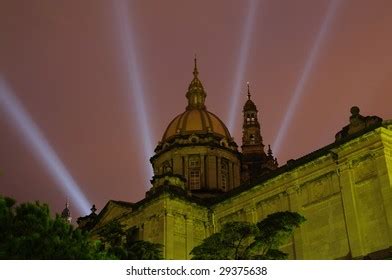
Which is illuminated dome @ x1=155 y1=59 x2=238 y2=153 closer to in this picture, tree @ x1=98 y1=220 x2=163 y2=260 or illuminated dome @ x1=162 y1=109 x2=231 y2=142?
illuminated dome @ x1=162 y1=109 x2=231 y2=142

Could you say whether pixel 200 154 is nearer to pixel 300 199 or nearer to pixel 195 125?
pixel 195 125

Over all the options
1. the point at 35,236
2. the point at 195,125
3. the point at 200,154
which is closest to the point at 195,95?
the point at 195,125

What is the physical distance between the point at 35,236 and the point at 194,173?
34.1 metres

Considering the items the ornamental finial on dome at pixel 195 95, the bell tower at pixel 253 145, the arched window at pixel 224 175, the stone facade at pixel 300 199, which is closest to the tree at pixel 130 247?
the stone facade at pixel 300 199

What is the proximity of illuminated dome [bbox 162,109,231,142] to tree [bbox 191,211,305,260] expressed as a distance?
27.2 m

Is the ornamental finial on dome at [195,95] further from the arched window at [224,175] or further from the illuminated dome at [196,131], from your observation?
the arched window at [224,175]

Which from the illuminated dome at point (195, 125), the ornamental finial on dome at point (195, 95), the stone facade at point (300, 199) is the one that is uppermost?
the ornamental finial on dome at point (195, 95)

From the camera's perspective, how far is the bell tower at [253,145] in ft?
236

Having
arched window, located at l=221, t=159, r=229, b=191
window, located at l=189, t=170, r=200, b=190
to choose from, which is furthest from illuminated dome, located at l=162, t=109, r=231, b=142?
window, located at l=189, t=170, r=200, b=190

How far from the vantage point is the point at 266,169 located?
6819 cm

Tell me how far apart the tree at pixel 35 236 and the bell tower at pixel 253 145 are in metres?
49.8

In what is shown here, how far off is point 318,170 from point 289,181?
2.50m

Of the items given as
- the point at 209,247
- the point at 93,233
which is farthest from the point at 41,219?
the point at 93,233
